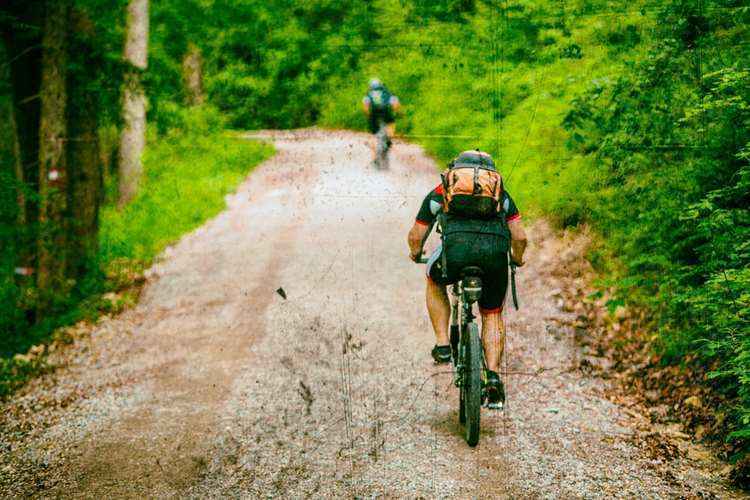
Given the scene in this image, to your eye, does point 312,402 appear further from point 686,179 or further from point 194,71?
point 194,71

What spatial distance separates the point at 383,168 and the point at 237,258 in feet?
12.2

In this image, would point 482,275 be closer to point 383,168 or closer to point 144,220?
point 383,168

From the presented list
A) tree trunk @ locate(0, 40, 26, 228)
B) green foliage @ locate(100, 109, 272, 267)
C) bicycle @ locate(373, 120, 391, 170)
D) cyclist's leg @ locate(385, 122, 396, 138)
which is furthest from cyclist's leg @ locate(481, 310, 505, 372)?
cyclist's leg @ locate(385, 122, 396, 138)

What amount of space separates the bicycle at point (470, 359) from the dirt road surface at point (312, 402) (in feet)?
0.88

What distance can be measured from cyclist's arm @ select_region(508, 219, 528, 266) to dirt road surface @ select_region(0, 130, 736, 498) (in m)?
1.41

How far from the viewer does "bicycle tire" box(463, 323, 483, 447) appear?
4762 mm

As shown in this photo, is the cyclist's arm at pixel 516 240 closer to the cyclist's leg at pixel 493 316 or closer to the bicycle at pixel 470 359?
the cyclist's leg at pixel 493 316

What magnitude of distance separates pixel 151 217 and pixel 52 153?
600 cm

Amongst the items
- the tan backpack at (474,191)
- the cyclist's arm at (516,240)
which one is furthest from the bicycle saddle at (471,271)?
the cyclist's arm at (516,240)

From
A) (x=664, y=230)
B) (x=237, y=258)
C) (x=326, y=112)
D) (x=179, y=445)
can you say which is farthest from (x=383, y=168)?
(x=179, y=445)

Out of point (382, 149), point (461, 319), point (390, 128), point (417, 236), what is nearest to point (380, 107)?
point (390, 128)

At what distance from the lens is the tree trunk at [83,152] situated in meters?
10.0

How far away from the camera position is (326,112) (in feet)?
58.8

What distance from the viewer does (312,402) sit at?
614 centimetres
